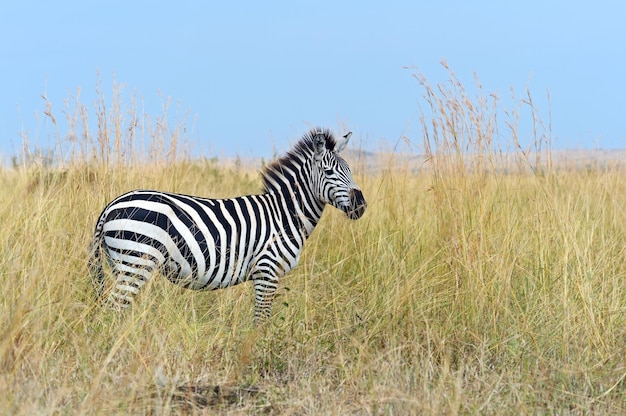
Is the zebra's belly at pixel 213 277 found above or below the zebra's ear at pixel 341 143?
below

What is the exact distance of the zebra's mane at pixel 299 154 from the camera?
4422 millimetres

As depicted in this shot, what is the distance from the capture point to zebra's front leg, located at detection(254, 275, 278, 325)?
4.05 m

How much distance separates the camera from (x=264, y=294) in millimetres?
4055

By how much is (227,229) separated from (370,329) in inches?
39.2

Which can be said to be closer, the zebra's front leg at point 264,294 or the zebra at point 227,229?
the zebra at point 227,229

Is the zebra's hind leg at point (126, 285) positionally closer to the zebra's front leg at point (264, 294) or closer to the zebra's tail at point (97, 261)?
the zebra's tail at point (97, 261)

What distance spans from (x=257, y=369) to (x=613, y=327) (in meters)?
1.91

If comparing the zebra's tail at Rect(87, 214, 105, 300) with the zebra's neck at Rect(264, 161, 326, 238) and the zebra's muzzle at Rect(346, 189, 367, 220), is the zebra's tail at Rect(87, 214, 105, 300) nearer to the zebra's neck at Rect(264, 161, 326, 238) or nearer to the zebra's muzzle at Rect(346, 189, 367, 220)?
the zebra's neck at Rect(264, 161, 326, 238)

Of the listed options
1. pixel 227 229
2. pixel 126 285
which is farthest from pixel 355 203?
pixel 126 285

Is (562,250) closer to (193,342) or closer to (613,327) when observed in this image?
(613,327)

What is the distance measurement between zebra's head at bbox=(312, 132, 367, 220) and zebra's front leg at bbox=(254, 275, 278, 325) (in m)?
0.63

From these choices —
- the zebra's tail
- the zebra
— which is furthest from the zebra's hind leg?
the zebra's tail

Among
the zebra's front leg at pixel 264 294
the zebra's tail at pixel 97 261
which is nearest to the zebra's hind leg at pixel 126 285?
the zebra's tail at pixel 97 261

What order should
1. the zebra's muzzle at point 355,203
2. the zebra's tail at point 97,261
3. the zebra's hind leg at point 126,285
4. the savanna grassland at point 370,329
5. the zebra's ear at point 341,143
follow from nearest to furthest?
the savanna grassland at point 370,329
the zebra's hind leg at point 126,285
the zebra's tail at point 97,261
the zebra's muzzle at point 355,203
the zebra's ear at point 341,143
